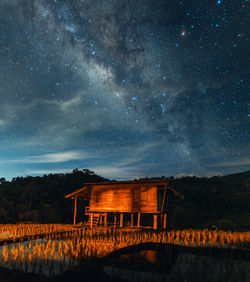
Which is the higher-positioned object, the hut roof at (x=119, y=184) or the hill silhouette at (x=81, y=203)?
the hut roof at (x=119, y=184)

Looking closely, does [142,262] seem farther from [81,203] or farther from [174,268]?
[81,203]

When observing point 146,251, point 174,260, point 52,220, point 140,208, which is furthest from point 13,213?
point 174,260

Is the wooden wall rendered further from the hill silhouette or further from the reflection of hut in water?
the hill silhouette

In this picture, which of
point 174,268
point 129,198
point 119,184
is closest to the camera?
point 174,268

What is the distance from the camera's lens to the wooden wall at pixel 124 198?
21.1 meters

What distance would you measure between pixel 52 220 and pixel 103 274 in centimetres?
2698

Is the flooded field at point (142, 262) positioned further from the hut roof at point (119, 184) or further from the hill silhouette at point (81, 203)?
the hill silhouette at point (81, 203)

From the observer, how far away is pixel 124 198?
73.2 feet

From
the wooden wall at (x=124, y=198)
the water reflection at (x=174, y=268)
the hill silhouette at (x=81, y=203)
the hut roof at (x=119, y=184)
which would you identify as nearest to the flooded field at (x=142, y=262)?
the water reflection at (x=174, y=268)

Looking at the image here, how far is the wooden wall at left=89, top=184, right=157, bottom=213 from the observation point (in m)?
21.1

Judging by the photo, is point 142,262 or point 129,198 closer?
point 142,262

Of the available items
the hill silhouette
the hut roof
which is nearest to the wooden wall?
the hut roof

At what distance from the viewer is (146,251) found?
35.2 ft

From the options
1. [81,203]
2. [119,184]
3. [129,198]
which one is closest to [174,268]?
[129,198]
